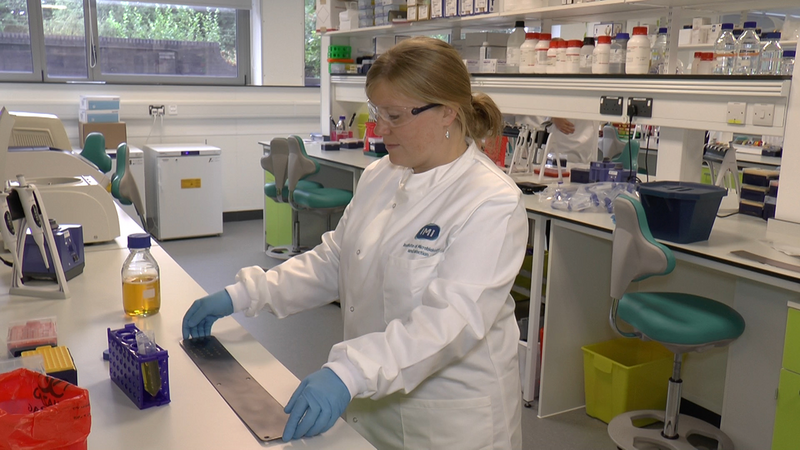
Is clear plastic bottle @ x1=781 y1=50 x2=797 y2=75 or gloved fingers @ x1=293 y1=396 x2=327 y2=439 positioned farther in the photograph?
clear plastic bottle @ x1=781 y1=50 x2=797 y2=75

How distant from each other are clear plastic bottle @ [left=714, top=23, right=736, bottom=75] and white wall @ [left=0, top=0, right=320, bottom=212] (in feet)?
13.5

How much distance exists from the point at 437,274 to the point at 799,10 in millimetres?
2263

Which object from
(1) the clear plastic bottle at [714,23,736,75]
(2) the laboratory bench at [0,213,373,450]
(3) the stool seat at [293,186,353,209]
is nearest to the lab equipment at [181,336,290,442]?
(2) the laboratory bench at [0,213,373,450]

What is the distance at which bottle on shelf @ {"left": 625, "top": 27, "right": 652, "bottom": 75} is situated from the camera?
2.77m

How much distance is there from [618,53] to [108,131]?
379 centimetres

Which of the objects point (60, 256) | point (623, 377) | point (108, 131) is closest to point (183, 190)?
point (108, 131)

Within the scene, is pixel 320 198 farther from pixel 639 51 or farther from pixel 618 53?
pixel 639 51

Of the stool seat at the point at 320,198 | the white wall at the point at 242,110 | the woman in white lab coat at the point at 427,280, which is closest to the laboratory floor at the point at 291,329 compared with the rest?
the white wall at the point at 242,110

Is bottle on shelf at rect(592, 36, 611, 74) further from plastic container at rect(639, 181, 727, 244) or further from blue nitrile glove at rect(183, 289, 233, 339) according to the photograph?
blue nitrile glove at rect(183, 289, 233, 339)

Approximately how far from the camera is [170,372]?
127 centimetres

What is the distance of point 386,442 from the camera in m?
1.44

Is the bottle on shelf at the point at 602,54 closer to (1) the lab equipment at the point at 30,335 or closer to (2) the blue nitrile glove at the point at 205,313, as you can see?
(2) the blue nitrile glove at the point at 205,313

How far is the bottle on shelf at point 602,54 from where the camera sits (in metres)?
2.92

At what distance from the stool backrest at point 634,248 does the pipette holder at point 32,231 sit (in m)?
1.62
